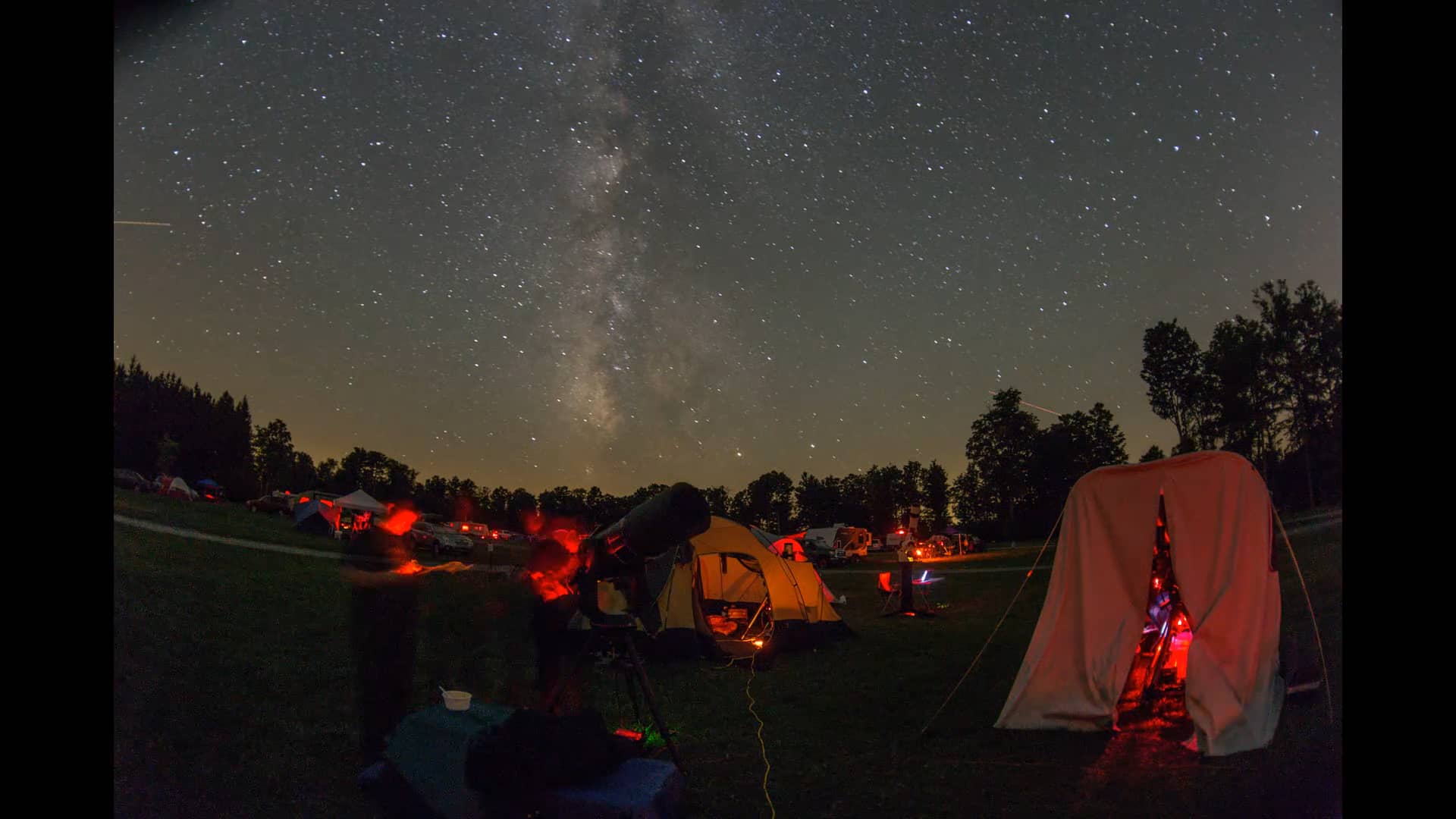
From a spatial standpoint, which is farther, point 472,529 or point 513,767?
A: point 472,529

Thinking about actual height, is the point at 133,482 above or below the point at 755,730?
above

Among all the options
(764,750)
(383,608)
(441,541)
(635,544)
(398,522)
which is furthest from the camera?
(441,541)

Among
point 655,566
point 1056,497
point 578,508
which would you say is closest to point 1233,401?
point 1056,497

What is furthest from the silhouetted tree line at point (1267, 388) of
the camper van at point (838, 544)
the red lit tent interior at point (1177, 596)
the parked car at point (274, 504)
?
the parked car at point (274, 504)

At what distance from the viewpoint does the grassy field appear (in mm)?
4152

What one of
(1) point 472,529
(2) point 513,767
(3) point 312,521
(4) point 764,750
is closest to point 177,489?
(1) point 472,529

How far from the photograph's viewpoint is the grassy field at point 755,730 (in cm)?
415

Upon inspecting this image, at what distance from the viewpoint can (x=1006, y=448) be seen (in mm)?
64312

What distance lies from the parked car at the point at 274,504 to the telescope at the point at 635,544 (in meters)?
40.6

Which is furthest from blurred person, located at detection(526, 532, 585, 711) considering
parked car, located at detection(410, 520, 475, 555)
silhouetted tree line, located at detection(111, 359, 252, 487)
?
silhouetted tree line, located at detection(111, 359, 252, 487)

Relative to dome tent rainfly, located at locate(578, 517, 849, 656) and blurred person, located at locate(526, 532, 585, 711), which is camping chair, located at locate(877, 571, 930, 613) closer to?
dome tent rainfly, located at locate(578, 517, 849, 656)

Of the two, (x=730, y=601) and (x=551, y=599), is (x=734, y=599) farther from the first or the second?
(x=551, y=599)

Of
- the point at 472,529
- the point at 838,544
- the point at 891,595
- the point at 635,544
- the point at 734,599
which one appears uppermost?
the point at 635,544

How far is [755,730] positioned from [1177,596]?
376 centimetres
